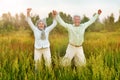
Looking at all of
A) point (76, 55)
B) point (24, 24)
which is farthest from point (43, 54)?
point (24, 24)

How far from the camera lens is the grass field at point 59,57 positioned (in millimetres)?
5852

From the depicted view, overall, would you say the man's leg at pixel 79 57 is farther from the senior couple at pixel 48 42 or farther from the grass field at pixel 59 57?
the grass field at pixel 59 57

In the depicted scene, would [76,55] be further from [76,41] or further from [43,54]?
[43,54]

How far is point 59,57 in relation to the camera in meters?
6.38

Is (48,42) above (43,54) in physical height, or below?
above

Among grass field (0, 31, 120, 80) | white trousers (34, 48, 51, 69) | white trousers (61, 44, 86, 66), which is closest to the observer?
grass field (0, 31, 120, 80)

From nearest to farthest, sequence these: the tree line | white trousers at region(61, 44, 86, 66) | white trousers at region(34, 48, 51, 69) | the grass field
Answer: the grass field
white trousers at region(34, 48, 51, 69)
white trousers at region(61, 44, 86, 66)
the tree line

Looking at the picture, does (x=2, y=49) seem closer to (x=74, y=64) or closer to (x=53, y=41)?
(x=53, y=41)

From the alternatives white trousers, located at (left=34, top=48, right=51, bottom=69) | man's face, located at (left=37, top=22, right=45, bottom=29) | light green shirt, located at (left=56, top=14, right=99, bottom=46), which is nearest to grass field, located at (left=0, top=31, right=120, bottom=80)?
white trousers, located at (left=34, top=48, right=51, bottom=69)

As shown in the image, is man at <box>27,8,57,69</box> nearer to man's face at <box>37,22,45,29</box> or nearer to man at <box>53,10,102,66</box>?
man's face at <box>37,22,45,29</box>

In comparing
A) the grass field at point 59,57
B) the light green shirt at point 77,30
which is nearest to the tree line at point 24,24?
the grass field at point 59,57

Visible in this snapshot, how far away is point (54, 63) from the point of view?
21.8 feet

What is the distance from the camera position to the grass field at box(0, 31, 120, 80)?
5852mm

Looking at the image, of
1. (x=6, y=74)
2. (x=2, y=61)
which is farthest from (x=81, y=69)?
(x=2, y=61)
